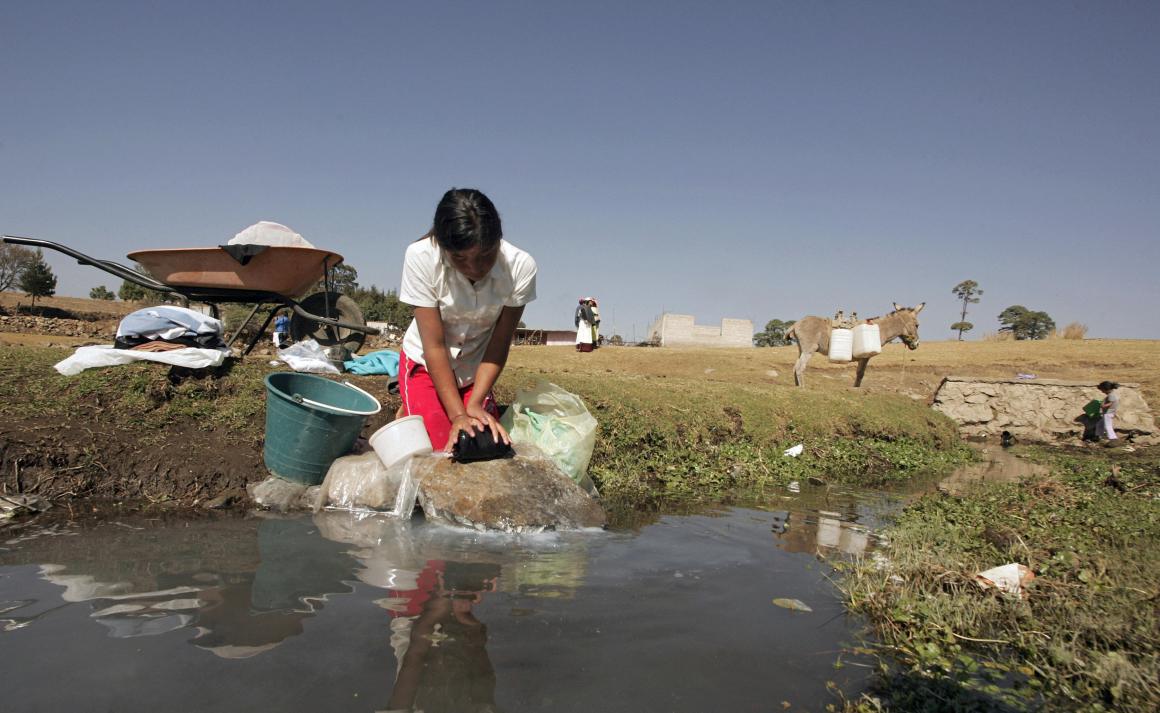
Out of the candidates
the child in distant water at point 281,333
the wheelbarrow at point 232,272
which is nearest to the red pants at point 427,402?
the wheelbarrow at point 232,272

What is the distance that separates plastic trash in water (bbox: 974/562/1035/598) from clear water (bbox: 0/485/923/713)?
700mm

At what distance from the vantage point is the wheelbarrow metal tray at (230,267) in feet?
19.6

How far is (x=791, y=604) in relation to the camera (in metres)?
3.11

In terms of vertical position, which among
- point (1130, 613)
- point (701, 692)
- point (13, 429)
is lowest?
point (701, 692)

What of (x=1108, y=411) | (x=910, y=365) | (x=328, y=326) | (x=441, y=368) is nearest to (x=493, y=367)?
(x=441, y=368)

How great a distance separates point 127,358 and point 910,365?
21.4 m

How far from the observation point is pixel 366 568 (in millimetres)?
3260

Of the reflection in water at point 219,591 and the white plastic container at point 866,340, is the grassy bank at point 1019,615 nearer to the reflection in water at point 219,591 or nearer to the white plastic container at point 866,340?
the reflection in water at point 219,591

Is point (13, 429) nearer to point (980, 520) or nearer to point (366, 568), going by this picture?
point (366, 568)

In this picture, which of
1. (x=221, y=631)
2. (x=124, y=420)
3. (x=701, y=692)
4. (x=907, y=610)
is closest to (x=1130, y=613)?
(x=907, y=610)

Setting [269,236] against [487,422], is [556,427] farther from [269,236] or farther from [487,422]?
[269,236]

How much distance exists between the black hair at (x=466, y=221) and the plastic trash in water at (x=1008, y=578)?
9.69 feet

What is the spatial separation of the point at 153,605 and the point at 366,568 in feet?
2.92

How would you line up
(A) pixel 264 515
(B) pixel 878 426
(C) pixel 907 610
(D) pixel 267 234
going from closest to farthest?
(C) pixel 907 610 < (A) pixel 264 515 < (D) pixel 267 234 < (B) pixel 878 426
